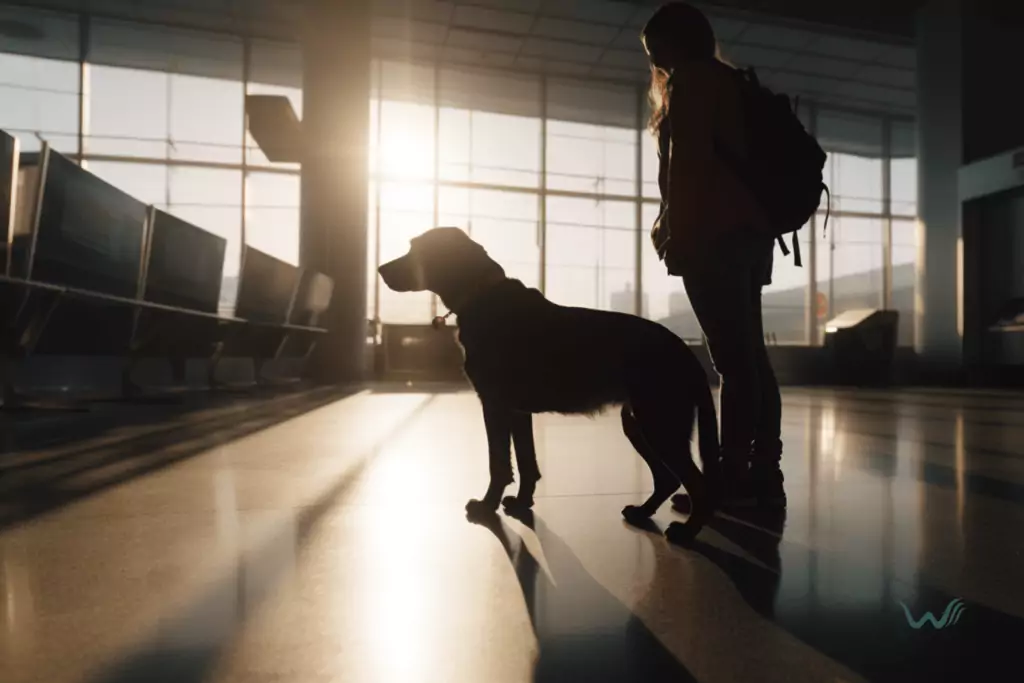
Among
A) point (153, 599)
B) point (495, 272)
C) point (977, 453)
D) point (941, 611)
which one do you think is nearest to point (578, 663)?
point (941, 611)

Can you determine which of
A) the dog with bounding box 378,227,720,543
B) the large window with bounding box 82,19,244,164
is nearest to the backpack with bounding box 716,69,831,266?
the dog with bounding box 378,227,720,543

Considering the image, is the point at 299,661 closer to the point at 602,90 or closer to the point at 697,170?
the point at 697,170

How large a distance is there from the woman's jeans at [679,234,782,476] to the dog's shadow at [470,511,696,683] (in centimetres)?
71

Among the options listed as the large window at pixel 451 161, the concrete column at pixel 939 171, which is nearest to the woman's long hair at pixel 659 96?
the large window at pixel 451 161

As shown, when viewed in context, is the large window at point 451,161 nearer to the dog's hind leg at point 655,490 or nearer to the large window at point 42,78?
the large window at point 42,78

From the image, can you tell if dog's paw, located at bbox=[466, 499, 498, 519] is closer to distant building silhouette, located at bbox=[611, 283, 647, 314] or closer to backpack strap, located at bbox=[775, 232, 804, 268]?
backpack strap, located at bbox=[775, 232, 804, 268]

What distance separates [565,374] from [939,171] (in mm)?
11503

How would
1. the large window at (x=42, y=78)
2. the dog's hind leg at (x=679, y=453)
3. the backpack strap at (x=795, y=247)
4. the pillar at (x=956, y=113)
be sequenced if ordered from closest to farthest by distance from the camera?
the dog's hind leg at (x=679, y=453) → the backpack strap at (x=795, y=247) → the pillar at (x=956, y=113) → the large window at (x=42, y=78)

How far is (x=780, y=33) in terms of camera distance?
1016 centimetres

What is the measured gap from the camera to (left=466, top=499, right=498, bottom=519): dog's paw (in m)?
1.63

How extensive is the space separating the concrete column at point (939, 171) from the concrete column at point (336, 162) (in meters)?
9.36

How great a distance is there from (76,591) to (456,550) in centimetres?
72

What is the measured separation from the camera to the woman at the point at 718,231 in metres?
1.67

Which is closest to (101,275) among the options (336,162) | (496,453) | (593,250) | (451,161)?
(496,453)
